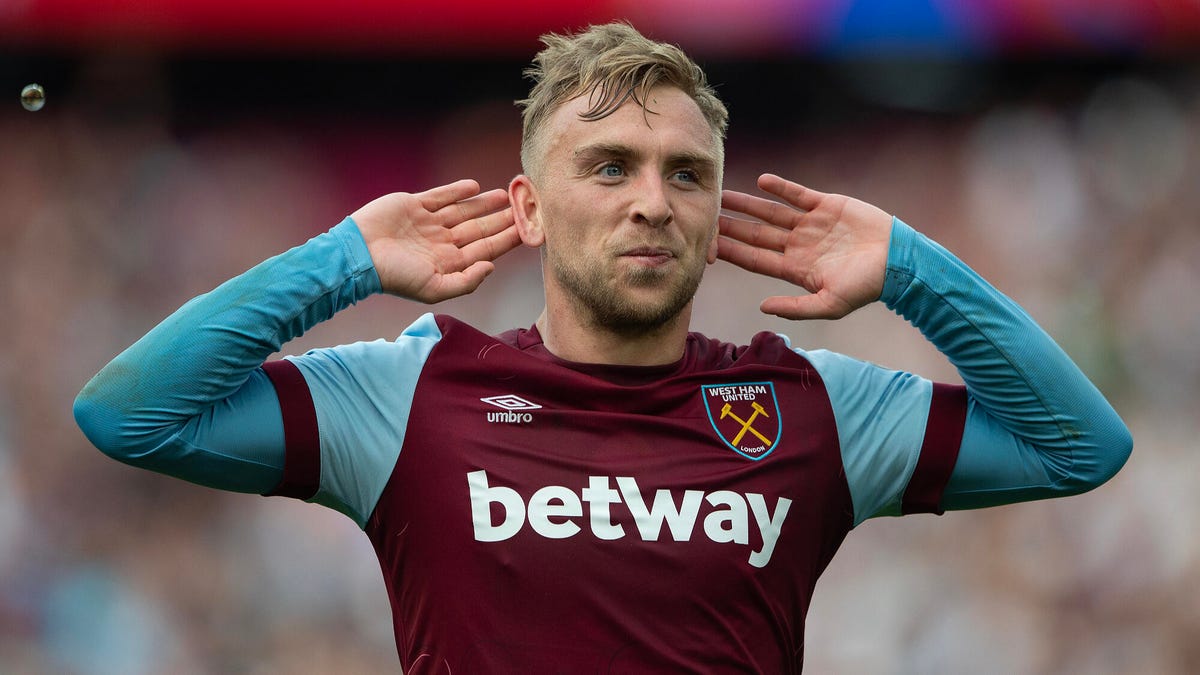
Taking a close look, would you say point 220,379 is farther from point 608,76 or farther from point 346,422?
point 608,76

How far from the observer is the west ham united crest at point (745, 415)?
262cm

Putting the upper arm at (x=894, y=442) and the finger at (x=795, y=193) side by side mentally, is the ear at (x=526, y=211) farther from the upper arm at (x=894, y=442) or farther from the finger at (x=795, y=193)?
the upper arm at (x=894, y=442)

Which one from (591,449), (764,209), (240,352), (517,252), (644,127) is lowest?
(591,449)

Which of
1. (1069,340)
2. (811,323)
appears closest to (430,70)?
(811,323)

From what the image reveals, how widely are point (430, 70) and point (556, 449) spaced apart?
13.3ft

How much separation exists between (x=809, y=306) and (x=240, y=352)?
1149 mm

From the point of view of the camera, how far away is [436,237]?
2736mm

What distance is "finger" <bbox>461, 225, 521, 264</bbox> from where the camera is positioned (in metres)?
2.75

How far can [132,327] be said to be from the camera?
6094 mm

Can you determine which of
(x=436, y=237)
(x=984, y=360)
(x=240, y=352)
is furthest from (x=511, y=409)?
(x=984, y=360)

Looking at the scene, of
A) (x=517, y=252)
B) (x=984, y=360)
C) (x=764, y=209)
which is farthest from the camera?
(x=517, y=252)

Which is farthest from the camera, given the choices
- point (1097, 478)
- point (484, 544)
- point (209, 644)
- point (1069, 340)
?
point (1069, 340)

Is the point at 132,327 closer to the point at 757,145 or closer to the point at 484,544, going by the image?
the point at 757,145

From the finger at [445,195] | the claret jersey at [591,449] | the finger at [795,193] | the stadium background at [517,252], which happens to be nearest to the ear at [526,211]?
the finger at [445,195]
